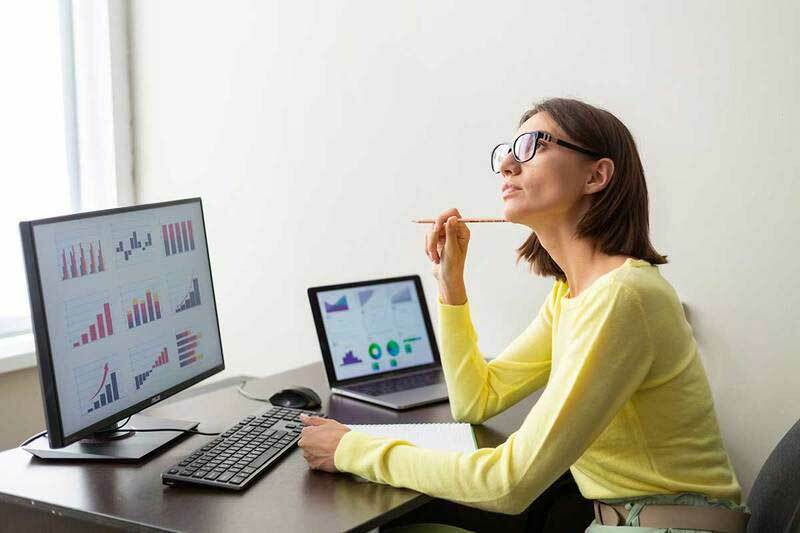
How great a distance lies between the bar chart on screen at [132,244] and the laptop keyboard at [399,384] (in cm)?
59

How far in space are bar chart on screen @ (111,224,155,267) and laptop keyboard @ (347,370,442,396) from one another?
59cm

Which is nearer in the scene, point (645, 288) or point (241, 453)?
point (645, 288)

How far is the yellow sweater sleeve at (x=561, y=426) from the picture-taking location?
1277mm

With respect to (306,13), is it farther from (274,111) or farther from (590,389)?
(590,389)

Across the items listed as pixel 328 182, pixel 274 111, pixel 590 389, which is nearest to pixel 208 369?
pixel 590 389

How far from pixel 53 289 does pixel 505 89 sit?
130cm

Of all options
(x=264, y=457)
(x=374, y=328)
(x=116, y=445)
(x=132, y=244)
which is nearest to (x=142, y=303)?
(x=132, y=244)

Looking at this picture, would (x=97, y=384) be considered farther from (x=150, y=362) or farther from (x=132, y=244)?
(x=132, y=244)

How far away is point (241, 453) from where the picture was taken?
1.46 m

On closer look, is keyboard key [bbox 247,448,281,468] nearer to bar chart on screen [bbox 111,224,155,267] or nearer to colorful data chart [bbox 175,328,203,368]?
colorful data chart [bbox 175,328,203,368]

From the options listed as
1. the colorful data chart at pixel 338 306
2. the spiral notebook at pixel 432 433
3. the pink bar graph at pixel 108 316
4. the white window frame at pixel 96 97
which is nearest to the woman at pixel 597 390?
the spiral notebook at pixel 432 433

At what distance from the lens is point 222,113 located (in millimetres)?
2754

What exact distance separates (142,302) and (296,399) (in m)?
0.42

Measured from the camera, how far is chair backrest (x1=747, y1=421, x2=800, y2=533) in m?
1.35
